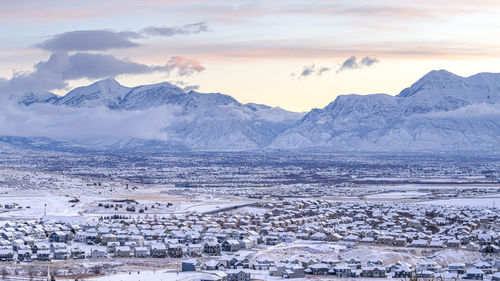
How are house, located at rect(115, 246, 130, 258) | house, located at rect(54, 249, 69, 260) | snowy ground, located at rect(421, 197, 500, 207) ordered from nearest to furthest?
house, located at rect(54, 249, 69, 260) < house, located at rect(115, 246, 130, 258) < snowy ground, located at rect(421, 197, 500, 207)

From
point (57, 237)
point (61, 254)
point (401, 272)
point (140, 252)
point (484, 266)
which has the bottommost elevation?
point (401, 272)

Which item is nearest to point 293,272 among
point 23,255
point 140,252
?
point 140,252

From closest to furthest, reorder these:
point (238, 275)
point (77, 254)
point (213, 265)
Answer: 1. point (238, 275)
2. point (213, 265)
3. point (77, 254)

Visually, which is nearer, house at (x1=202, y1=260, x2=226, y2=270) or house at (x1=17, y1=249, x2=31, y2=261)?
house at (x1=202, y1=260, x2=226, y2=270)

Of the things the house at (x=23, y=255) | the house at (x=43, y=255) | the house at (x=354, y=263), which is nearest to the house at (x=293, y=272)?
the house at (x=354, y=263)

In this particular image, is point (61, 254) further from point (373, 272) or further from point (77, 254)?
point (373, 272)

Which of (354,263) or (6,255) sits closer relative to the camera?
(354,263)

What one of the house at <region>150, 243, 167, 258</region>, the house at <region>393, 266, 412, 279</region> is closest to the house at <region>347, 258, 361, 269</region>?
the house at <region>393, 266, 412, 279</region>

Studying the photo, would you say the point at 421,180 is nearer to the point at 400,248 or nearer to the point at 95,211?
the point at 95,211

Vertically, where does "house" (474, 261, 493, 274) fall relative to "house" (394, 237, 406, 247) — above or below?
below

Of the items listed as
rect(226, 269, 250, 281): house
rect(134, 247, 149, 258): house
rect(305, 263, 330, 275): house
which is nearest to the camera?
rect(226, 269, 250, 281): house

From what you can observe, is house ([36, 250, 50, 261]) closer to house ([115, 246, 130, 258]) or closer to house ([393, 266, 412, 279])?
house ([115, 246, 130, 258])

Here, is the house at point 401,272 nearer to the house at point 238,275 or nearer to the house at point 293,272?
the house at point 293,272
